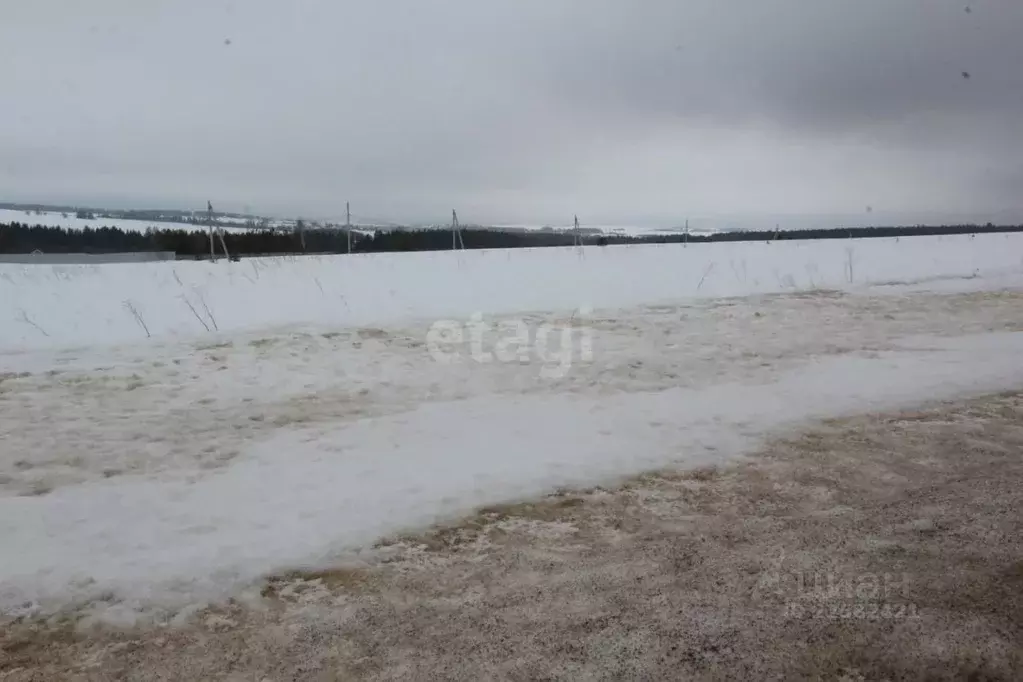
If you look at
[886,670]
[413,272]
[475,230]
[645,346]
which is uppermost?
[475,230]

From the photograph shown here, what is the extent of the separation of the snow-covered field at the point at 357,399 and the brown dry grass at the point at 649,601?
231 millimetres

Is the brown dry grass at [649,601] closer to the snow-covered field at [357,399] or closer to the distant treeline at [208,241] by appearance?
the snow-covered field at [357,399]

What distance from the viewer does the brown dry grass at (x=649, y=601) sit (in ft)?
5.93

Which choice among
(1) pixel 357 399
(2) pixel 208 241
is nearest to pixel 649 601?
(1) pixel 357 399

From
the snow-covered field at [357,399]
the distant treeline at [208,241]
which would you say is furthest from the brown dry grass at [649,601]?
the distant treeline at [208,241]

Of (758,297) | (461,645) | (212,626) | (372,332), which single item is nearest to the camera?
(461,645)

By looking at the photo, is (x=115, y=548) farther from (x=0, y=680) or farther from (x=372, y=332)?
(x=372, y=332)

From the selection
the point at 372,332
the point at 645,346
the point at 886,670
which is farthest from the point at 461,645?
the point at 372,332

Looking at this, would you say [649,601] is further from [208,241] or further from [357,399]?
[208,241]

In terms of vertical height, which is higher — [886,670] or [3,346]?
[3,346]

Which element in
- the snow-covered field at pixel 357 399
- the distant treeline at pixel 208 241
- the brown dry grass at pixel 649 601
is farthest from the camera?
the distant treeline at pixel 208 241

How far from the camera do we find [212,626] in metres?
2.02

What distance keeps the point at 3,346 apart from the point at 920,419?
24.6 feet

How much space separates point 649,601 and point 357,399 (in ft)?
9.19
